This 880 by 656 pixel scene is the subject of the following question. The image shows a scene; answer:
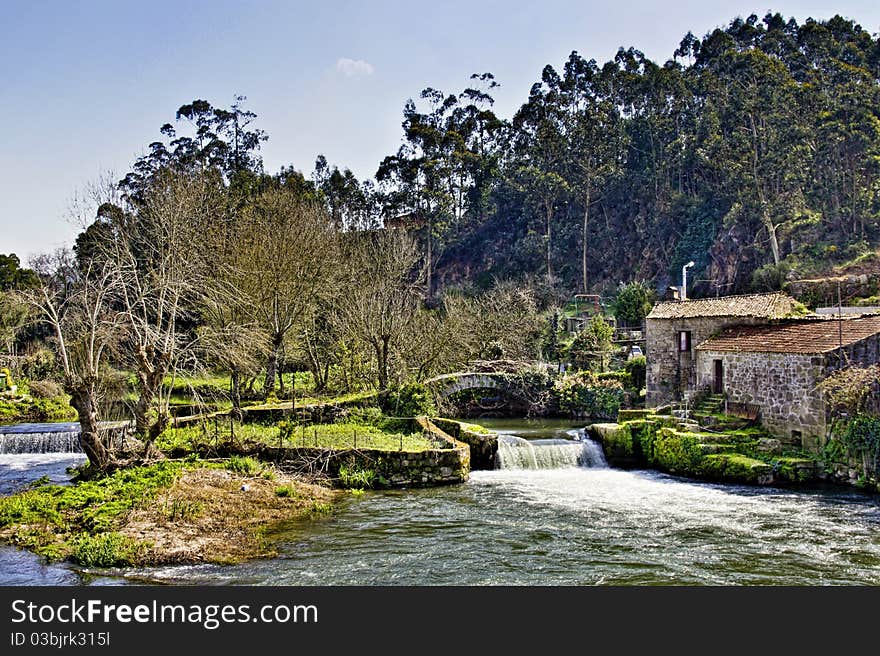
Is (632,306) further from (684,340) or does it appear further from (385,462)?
(385,462)

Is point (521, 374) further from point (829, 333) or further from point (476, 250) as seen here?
point (476, 250)

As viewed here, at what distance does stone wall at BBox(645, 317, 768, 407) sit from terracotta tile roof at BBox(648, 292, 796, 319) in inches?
10.9

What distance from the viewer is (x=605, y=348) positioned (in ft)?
132

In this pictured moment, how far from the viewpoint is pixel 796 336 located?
81.5 ft

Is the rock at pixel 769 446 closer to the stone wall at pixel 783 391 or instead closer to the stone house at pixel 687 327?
the stone wall at pixel 783 391

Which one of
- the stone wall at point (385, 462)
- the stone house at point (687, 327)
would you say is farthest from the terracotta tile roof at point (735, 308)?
the stone wall at point (385, 462)

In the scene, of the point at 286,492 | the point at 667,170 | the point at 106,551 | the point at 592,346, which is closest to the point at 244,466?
the point at 286,492

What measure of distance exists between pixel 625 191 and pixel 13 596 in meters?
65.1

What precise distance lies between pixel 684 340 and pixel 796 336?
5917 millimetres

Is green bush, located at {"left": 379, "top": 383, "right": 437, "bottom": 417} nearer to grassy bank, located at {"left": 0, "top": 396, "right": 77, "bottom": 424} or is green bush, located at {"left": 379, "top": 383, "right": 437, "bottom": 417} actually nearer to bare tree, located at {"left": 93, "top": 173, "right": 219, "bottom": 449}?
bare tree, located at {"left": 93, "top": 173, "right": 219, "bottom": 449}

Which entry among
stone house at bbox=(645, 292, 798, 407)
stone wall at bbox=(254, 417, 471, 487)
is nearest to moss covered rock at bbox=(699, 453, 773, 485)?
stone house at bbox=(645, 292, 798, 407)

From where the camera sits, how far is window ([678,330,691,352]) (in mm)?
30359

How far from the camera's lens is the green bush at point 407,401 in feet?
88.8

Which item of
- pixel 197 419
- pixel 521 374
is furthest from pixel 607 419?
pixel 197 419
